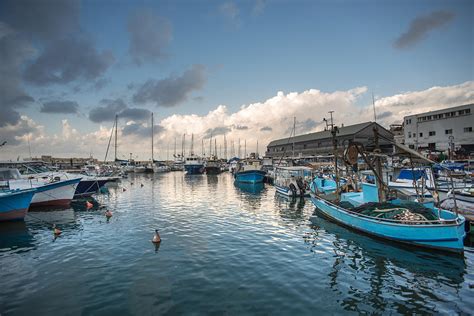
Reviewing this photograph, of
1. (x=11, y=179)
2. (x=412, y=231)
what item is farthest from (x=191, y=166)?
(x=412, y=231)

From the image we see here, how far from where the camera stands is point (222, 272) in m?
10.9

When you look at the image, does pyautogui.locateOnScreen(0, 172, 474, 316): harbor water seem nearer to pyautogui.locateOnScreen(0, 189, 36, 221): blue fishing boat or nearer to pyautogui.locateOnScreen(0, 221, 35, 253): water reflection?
pyautogui.locateOnScreen(0, 221, 35, 253): water reflection

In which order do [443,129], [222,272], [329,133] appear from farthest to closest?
[329,133], [443,129], [222,272]

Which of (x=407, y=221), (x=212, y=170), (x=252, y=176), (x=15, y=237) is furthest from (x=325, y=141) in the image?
(x=15, y=237)

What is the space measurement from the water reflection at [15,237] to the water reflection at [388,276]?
1601 cm

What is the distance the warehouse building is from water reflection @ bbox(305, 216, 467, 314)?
42749mm

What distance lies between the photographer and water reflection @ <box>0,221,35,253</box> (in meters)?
14.4

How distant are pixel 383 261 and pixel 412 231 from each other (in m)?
2.68

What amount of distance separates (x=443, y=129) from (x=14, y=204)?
72.6m

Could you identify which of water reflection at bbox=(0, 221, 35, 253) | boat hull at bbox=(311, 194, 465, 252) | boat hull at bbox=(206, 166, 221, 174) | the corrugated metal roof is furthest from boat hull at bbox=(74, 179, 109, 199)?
A: the corrugated metal roof

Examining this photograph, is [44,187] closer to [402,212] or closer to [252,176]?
[402,212]

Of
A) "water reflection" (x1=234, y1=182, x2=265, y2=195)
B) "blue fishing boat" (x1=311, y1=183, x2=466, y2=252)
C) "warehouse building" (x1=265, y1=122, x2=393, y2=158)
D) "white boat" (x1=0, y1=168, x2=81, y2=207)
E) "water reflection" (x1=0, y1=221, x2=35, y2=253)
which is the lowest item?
"water reflection" (x1=234, y1=182, x2=265, y2=195)

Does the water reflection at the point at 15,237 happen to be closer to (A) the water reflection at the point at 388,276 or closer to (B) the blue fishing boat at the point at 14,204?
(B) the blue fishing boat at the point at 14,204

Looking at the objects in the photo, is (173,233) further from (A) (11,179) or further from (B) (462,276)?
(A) (11,179)
